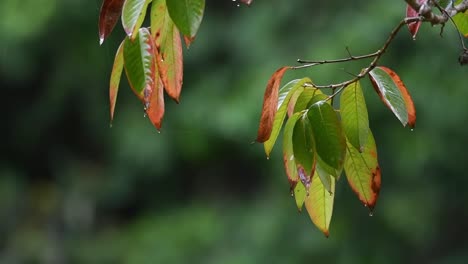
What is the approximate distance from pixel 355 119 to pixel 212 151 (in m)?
3.61

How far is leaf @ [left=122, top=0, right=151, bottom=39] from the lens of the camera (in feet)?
3.02

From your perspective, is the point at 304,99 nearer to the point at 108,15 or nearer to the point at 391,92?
the point at 391,92

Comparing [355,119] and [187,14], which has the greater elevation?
[187,14]

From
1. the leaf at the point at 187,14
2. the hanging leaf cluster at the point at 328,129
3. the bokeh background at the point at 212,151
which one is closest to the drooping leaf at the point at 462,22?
the hanging leaf cluster at the point at 328,129

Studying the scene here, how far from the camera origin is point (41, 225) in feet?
16.8

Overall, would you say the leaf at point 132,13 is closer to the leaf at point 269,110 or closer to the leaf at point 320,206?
the leaf at point 269,110

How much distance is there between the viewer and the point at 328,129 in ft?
3.16

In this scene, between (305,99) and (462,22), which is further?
(462,22)

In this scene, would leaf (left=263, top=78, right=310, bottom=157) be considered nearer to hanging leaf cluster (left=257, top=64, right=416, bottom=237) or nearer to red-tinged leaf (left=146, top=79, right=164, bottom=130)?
hanging leaf cluster (left=257, top=64, right=416, bottom=237)

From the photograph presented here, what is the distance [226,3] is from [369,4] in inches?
36.5

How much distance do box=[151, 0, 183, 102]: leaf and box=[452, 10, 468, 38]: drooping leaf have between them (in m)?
0.34

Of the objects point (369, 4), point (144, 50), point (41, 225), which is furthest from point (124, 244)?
point (144, 50)

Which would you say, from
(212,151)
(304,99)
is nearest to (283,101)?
(304,99)

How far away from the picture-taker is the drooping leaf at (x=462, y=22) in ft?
3.64
